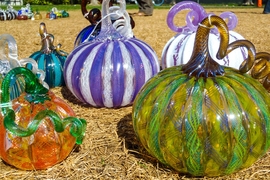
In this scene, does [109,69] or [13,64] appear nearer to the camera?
[13,64]

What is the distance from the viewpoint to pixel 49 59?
404 cm

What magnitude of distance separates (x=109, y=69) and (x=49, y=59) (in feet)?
3.30

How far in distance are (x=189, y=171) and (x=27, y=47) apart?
17.2 feet

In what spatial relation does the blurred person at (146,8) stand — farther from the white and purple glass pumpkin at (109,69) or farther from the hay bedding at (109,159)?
the white and purple glass pumpkin at (109,69)

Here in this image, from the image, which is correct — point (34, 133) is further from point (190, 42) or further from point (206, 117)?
point (190, 42)

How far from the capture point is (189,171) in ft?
7.47

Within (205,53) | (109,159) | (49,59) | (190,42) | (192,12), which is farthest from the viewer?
(49,59)

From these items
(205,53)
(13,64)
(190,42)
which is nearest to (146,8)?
(190,42)

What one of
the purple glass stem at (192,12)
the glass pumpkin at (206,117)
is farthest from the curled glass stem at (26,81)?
the purple glass stem at (192,12)

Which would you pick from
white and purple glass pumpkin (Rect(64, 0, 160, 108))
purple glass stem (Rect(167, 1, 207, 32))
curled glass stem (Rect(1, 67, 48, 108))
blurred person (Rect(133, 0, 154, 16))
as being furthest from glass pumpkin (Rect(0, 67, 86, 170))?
blurred person (Rect(133, 0, 154, 16))

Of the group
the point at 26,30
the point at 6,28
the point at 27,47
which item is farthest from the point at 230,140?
the point at 6,28

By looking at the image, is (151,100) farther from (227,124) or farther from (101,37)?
(101,37)

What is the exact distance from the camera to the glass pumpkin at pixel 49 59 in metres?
4.01

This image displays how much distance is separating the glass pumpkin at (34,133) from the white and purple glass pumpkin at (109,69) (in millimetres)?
887
